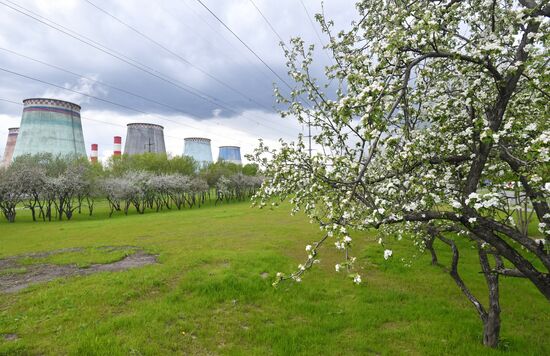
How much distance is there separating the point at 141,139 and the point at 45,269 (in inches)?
2644

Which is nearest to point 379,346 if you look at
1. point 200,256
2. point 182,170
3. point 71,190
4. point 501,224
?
point 501,224

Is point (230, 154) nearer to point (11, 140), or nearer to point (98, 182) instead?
point (11, 140)

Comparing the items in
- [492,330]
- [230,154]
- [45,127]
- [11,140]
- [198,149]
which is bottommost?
[492,330]

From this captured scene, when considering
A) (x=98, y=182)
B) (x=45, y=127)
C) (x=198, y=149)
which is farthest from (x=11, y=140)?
(x=98, y=182)

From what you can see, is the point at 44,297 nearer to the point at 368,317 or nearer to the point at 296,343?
the point at 296,343

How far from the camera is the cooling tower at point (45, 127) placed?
56.5 m

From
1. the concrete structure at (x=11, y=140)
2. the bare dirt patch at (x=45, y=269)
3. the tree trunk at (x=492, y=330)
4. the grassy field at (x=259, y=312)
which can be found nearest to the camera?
the tree trunk at (x=492, y=330)

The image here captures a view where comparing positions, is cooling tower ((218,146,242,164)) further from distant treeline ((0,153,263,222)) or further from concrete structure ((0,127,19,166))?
concrete structure ((0,127,19,166))

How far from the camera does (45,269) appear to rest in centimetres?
1579

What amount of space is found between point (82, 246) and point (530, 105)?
24740 millimetres

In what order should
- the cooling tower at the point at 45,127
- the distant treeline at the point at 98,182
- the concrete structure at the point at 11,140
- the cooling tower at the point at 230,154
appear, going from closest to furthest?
the distant treeline at the point at 98,182 → the cooling tower at the point at 45,127 → the concrete structure at the point at 11,140 → the cooling tower at the point at 230,154

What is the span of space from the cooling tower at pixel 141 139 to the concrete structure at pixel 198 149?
1511 cm

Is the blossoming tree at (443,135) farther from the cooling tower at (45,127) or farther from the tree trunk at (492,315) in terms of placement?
the cooling tower at (45,127)

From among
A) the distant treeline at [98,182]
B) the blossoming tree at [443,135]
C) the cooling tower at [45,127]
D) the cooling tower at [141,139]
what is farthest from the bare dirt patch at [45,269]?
the cooling tower at [141,139]
